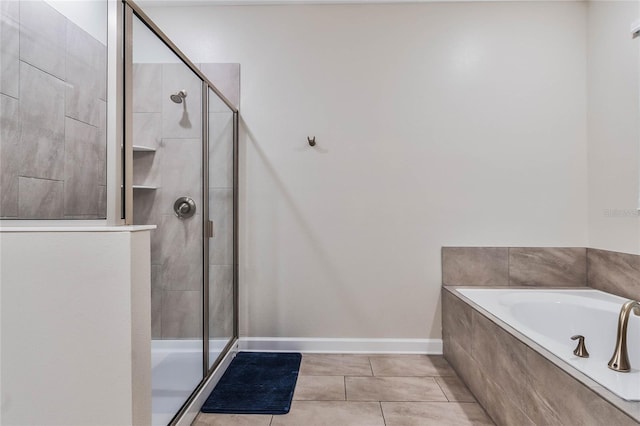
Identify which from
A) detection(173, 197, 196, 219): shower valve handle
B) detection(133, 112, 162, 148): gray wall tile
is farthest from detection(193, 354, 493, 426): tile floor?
detection(133, 112, 162, 148): gray wall tile

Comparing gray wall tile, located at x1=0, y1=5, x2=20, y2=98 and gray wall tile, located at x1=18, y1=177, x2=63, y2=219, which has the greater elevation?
gray wall tile, located at x1=0, y1=5, x2=20, y2=98

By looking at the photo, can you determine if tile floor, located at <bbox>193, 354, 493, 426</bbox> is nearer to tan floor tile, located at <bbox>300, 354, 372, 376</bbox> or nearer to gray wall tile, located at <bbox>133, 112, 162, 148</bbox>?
tan floor tile, located at <bbox>300, 354, 372, 376</bbox>

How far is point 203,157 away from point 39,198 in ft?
2.62

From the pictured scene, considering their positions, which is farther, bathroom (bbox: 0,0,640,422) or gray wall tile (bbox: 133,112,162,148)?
bathroom (bbox: 0,0,640,422)

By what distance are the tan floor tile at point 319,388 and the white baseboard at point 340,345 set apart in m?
0.39

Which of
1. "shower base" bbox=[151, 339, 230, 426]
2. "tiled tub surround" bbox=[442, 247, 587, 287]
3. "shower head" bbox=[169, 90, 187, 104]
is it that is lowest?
"shower base" bbox=[151, 339, 230, 426]

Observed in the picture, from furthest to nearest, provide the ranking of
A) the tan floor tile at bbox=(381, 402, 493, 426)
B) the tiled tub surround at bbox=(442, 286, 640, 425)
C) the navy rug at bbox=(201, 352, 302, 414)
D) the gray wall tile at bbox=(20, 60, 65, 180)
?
1. the navy rug at bbox=(201, 352, 302, 414)
2. the tan floor tile at bbox=(381, 402, 493, 426)
3. the gray wall tile at bbox=(20, 60, 65, 180)
4. the tiled tub surround at bbox=(442, 286, 640, 425)

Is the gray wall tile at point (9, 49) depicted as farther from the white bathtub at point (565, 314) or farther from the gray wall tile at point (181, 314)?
the white bathtub at point (565, 314)

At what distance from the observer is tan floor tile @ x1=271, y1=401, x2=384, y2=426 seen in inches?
68.9

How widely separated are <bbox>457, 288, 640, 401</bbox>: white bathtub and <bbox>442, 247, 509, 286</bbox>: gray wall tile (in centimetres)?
16

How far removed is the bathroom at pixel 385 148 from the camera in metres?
2.56

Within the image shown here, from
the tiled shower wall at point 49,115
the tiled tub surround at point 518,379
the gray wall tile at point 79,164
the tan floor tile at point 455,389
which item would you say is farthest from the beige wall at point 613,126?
the gray wall tile at point 79,164

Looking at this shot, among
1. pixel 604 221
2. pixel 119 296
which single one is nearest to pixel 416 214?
pixel 604 221

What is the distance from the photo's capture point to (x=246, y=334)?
2.62 meters
